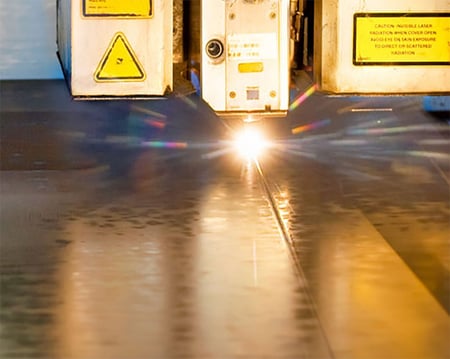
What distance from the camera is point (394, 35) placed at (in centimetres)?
496

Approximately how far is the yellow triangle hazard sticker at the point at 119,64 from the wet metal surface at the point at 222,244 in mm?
954

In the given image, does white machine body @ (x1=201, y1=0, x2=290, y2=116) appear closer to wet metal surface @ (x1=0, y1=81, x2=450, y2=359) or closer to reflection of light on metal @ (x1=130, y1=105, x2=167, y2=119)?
wet metal surface @ (x1=0, y1=81, x2=450, y2=359)

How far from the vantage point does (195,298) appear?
16.9ft

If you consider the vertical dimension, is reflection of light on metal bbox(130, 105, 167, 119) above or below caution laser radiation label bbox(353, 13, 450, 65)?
below

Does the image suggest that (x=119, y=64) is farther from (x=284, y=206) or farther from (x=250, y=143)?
(x=250, y=143)

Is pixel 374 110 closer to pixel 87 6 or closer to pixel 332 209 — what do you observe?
pixel 332 209

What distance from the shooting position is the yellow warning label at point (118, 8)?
483 centimetres

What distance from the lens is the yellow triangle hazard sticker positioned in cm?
484

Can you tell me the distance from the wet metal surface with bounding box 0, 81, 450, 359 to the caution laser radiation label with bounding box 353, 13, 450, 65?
1027 mm

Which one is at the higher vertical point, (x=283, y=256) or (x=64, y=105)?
(x=64, y=105)

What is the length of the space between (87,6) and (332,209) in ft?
8.91

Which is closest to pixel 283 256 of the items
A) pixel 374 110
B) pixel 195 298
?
pixel 195 298

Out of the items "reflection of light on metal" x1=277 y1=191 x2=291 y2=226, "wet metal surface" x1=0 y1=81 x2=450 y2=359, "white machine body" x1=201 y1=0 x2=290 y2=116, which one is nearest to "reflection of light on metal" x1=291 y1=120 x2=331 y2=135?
"wet metal surface" x1=0 y1=81 x2=450 y2=359

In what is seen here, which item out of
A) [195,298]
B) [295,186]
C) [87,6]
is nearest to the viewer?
[87,6]
